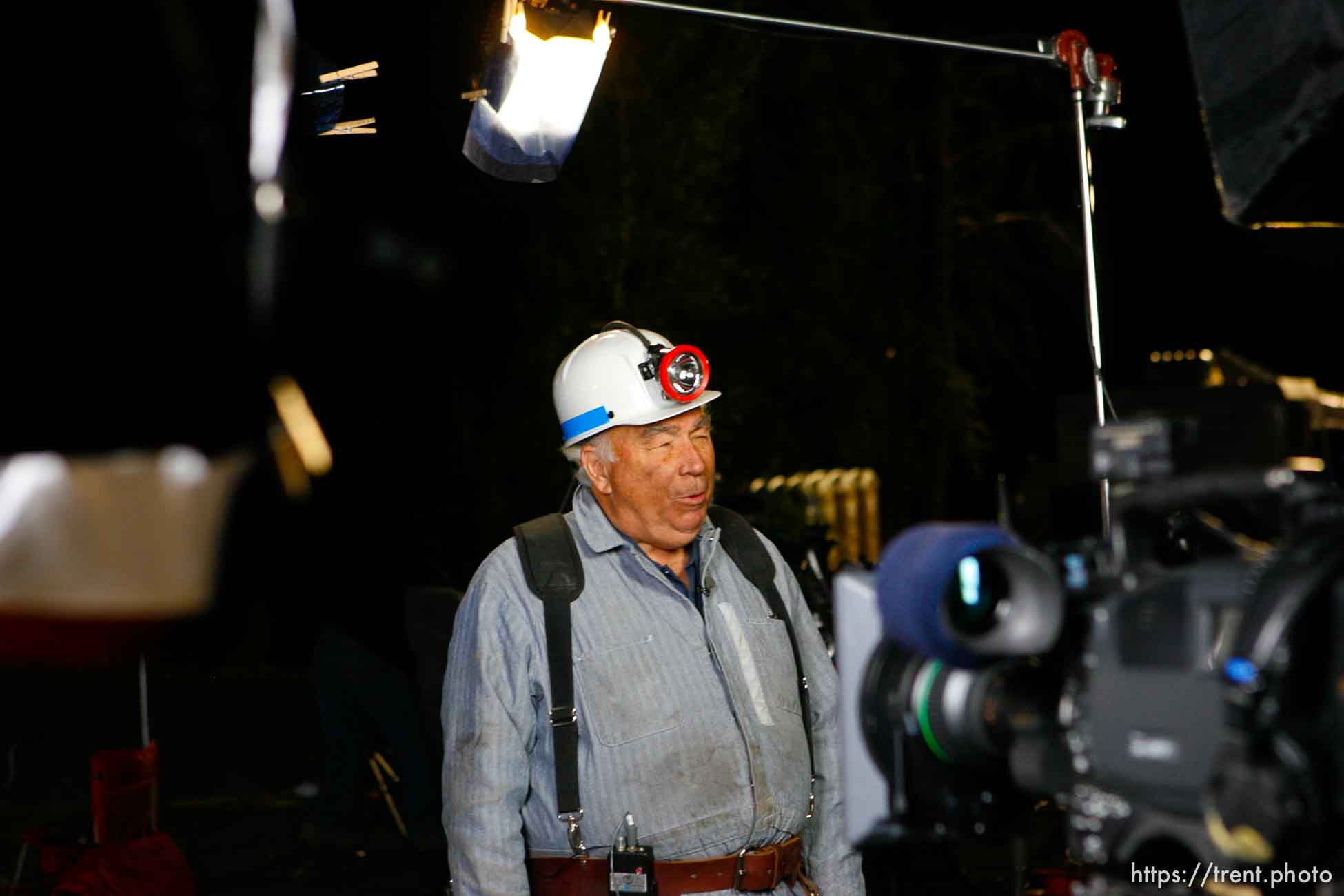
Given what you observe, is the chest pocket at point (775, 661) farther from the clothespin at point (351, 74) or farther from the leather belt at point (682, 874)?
the clothespin at point (351, 74)

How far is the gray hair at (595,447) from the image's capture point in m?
3.54

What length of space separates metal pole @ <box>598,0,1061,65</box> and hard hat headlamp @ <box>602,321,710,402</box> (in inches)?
38.1

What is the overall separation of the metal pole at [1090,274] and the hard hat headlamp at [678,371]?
106cm

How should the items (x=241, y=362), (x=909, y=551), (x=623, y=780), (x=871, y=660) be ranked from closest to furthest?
(x=909, y=551) < (x=871, y=660) < (x=623, y=780) < (x=241, y=362)

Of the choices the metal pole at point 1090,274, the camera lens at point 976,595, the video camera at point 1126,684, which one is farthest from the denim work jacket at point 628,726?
the camera lens at point 976,595

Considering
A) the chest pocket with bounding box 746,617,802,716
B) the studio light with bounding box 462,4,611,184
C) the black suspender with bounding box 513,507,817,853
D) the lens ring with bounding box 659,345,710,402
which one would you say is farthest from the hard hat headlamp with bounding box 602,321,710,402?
the studio light with bounding box 462,4,611,184

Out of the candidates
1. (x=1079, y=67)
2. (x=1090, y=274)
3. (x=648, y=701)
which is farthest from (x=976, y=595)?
(x=1079, y=67)

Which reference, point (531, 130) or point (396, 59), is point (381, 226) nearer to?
point (396, 59)

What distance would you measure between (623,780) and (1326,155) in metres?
2.04

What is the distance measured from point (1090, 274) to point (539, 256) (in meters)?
9.02

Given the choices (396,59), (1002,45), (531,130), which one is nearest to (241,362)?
(396,59)

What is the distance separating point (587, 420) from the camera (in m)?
3.57

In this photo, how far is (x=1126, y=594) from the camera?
60.6 inches

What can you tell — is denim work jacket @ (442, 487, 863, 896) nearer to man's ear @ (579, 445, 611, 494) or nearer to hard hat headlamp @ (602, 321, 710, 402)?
man's ear @ (579, 445, 611, 494)
